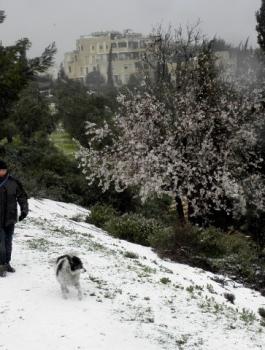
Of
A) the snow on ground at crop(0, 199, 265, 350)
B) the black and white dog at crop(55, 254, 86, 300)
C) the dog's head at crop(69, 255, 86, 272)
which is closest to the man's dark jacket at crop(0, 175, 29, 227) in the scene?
the snow on ground at crop(0, 199, 265, 350)

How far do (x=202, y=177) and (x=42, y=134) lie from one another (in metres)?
25.5

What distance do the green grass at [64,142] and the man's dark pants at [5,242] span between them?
4221cm

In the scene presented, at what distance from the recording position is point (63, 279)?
30.5 ft

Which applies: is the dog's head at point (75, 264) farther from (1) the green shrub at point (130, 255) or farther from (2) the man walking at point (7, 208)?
(1) the green shrub at point (130, 255)

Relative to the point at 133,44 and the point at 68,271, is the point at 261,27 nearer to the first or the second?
the point at 68,271

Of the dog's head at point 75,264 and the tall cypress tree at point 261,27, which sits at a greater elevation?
the tall cypress tree at point 261,27

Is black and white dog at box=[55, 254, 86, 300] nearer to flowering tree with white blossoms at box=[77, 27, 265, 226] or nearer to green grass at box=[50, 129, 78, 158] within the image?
flowering tree with white blossoms at box=[77, 27, 265, 226]

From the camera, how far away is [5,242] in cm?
1033

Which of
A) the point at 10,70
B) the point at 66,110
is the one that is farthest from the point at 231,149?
the point at 66,110

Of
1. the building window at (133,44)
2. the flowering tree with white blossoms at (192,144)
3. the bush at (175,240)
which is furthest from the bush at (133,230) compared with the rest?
the building window at (133,44)

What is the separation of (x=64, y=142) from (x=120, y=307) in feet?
176

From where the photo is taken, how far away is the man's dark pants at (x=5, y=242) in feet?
33.5

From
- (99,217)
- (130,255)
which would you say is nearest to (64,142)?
(99,217)

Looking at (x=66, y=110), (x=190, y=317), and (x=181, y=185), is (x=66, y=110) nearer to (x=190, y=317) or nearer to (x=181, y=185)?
(x=181, y=185)
